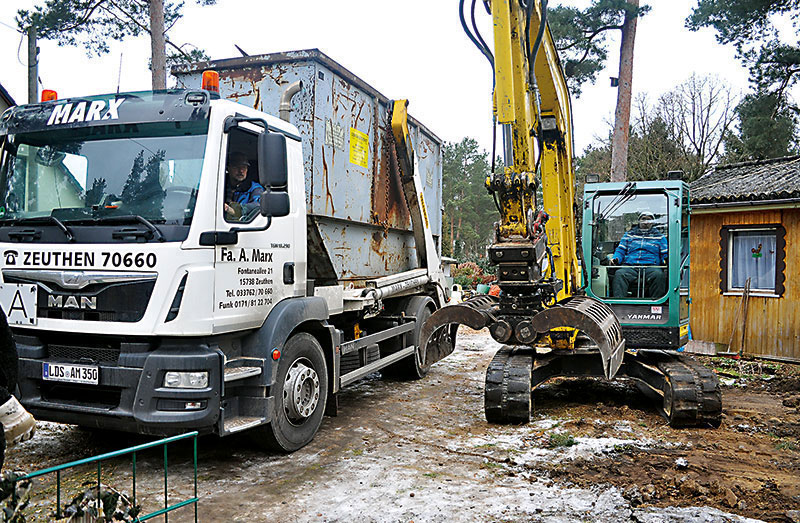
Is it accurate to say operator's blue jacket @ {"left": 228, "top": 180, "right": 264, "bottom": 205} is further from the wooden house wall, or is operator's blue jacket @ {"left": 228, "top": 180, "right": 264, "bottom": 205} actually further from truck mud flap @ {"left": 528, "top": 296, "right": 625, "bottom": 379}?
the wooden house wall

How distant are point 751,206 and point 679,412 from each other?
619cm

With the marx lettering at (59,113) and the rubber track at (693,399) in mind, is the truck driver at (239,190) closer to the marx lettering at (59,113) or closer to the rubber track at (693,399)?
the marx lettering at (59,113)

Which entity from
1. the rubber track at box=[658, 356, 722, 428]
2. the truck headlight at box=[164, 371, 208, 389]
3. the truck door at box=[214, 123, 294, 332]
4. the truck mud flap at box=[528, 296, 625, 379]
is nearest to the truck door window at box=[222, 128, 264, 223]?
the truck door at box=[214, 123, 294, 332]

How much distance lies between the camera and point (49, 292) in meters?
4.52

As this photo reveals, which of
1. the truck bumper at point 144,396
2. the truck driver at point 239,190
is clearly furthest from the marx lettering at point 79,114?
the truck bumper at point 144,396

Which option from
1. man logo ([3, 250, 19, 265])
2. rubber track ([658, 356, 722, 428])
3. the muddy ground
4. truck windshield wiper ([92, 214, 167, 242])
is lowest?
the muddy ground

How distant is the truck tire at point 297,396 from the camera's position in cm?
507

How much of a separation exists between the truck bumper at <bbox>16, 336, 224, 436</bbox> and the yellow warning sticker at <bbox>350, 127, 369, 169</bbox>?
2829 millimetres

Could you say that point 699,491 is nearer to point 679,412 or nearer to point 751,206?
point 679,412

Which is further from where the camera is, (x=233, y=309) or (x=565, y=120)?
(x=565, y=120)

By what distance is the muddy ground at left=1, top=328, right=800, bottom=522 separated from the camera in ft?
13.8

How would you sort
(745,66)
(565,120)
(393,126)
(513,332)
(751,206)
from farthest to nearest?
(745,66)
(751,206)
(393,126)
(565,120)
(513,332)

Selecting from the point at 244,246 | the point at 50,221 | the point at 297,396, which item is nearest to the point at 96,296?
the point at 50,221

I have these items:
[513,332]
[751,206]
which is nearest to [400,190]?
[513,332]
